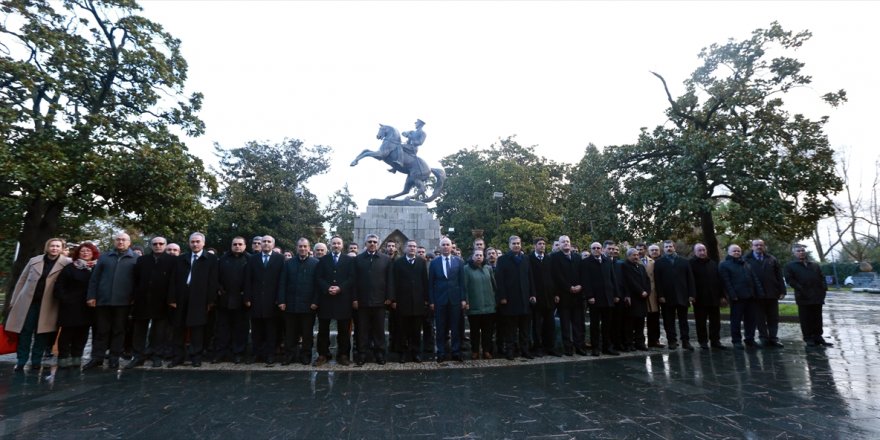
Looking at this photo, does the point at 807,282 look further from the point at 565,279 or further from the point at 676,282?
the point at 565,279

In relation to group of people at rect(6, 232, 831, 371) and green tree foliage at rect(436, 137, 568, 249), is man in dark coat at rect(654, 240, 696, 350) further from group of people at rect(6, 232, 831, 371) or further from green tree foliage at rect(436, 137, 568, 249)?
green tree foliage at rect(436, 137, 568, 249)

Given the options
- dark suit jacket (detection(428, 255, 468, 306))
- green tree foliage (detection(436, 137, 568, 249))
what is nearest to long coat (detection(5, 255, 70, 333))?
dark suit jacket (detection(428, 255, 468, 306))

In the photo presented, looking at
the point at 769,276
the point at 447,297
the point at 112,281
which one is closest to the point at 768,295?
the point at 769,276

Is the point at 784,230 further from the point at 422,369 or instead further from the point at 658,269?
the point at 422,369

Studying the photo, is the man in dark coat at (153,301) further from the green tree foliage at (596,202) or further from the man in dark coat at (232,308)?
the green tree foliage at (596,202)

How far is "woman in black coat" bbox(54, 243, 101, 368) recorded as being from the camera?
6289mm

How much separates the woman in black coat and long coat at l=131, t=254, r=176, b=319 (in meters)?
0.64

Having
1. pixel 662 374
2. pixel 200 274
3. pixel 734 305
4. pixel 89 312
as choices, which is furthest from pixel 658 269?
pixel 89 312

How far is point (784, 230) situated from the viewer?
12531 mm

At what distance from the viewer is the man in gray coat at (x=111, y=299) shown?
631cm

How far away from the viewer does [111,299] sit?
6.32 metres

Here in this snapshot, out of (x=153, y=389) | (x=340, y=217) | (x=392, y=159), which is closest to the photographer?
(x=153, y=389)

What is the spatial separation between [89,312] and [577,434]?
696 centimetres

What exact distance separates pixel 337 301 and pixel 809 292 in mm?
8114
